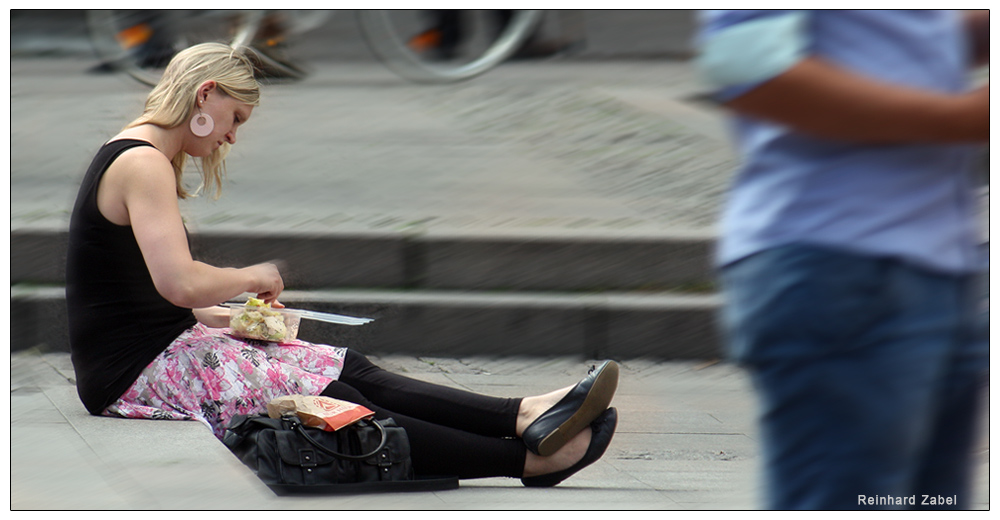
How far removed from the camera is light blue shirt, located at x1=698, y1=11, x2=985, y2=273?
107cm

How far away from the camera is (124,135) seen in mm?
2475

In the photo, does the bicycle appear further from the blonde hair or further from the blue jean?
the blue jean

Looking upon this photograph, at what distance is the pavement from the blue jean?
113cm

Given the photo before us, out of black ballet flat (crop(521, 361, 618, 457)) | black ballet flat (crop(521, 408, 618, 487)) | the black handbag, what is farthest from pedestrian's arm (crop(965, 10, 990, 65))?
the black handbag

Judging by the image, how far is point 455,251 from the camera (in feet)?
13.9

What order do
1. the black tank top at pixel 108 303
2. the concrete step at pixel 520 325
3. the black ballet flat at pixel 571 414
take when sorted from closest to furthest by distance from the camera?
the black tank top at pixel 108 303
the black ballet flat at pixel 571 414
the concrete step at pixel 520 325

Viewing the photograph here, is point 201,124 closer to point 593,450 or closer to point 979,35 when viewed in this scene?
point 593,450

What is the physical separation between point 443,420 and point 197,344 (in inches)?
25.7

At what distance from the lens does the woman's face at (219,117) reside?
2.50 metres

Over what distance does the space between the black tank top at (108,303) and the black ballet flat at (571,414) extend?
947 mm

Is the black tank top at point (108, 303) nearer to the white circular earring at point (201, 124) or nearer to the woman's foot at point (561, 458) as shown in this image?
the white circular earring at point (201, 124)

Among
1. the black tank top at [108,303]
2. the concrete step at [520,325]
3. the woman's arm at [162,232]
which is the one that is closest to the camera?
the woman's arm at [162,232]

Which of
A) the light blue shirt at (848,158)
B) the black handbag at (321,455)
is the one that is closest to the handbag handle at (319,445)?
the black handbag at (321,455)

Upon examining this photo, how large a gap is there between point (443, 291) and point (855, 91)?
3.24 metres
